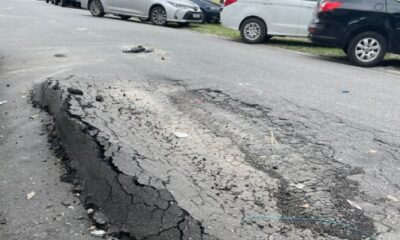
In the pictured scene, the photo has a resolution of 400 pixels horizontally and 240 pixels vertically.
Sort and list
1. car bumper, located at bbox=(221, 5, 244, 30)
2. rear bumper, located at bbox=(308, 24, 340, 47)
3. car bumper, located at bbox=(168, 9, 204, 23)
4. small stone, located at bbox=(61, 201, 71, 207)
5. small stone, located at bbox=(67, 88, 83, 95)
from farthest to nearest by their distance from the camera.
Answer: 1. car bumper, located at bbox=(168, 9, 204, 23)
2. car bumper, located at bbox=(221, 5, 244, 30)
3. rear bumper, located at bbox=(308, 24, 340, 47)
4. small stone, located at bbox=(67, 88, 83, 95)
5. small stone, located at bbox=(61, 201, 71, 207)

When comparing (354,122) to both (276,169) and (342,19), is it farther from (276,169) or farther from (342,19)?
(342,19)

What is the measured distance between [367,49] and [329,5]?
4.16ft

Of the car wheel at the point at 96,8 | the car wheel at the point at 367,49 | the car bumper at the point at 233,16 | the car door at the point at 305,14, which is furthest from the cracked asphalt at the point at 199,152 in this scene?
the car wheel at the point at 96,8

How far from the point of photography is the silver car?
15.4 m

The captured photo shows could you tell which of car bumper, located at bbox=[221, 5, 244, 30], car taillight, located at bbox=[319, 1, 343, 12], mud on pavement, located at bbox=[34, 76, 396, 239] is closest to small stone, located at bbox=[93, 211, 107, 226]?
mud on pavement, located at bbox=[34, 76, 396, 239]

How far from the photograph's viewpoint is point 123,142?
4.01 m

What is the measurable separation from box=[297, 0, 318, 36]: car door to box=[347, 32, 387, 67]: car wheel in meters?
2.54

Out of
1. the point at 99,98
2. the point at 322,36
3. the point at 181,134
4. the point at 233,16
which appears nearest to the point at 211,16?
the point at 233,16

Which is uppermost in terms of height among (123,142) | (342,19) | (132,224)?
(342,19)

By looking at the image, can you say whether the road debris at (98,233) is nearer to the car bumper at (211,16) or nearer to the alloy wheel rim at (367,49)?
the alloy wheel rim at (367,49)

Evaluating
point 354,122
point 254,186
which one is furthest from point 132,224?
point 354,122

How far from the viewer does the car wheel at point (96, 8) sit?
17.0m

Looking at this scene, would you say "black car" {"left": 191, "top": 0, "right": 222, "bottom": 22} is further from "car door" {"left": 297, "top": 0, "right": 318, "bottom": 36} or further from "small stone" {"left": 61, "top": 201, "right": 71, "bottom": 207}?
"small stone" {"left": 61, "top": 201, "right": 71, "bottom": 207}

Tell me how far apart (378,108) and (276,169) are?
8.92 ft
